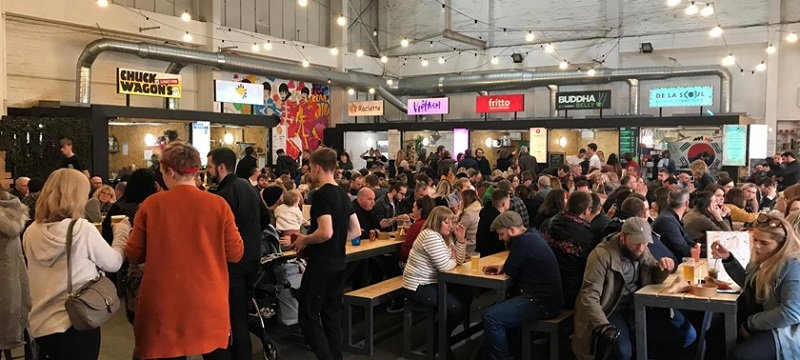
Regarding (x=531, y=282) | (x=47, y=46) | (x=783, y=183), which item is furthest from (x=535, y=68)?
(x=531, y=282)

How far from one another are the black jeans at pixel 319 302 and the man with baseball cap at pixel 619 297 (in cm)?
164

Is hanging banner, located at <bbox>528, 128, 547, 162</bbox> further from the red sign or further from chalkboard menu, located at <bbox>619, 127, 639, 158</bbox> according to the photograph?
chalkboard menu, located at <bbox>619, 127, 639, 158</bbox>

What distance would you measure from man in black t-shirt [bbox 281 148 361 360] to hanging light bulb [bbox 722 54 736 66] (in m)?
14.4

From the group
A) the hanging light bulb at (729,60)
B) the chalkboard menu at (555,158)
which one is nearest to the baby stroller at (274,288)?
the chalkboard menu at (555,158)

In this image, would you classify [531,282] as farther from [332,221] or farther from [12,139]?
[12,139]

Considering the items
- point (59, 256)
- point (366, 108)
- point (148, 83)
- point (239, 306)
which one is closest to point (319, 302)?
point (239, 306)

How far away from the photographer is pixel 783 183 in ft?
38.0

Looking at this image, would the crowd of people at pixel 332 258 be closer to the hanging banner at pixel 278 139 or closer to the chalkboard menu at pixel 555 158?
the chalkboard menu at pixel 555 158

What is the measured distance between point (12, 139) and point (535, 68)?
13835 mm

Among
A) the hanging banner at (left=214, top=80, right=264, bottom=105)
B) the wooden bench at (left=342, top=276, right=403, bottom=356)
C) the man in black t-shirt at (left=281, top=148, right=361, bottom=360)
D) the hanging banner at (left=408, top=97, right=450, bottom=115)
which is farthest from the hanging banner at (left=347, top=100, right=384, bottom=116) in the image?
the man in black t-shirt at (left=281, top=148, right=361, bottom=360)

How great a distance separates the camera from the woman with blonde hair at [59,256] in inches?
121

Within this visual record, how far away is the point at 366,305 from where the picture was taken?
529cm

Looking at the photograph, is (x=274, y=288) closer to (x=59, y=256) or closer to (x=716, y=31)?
(x=59, y=256)

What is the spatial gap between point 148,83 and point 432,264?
11401 mm
